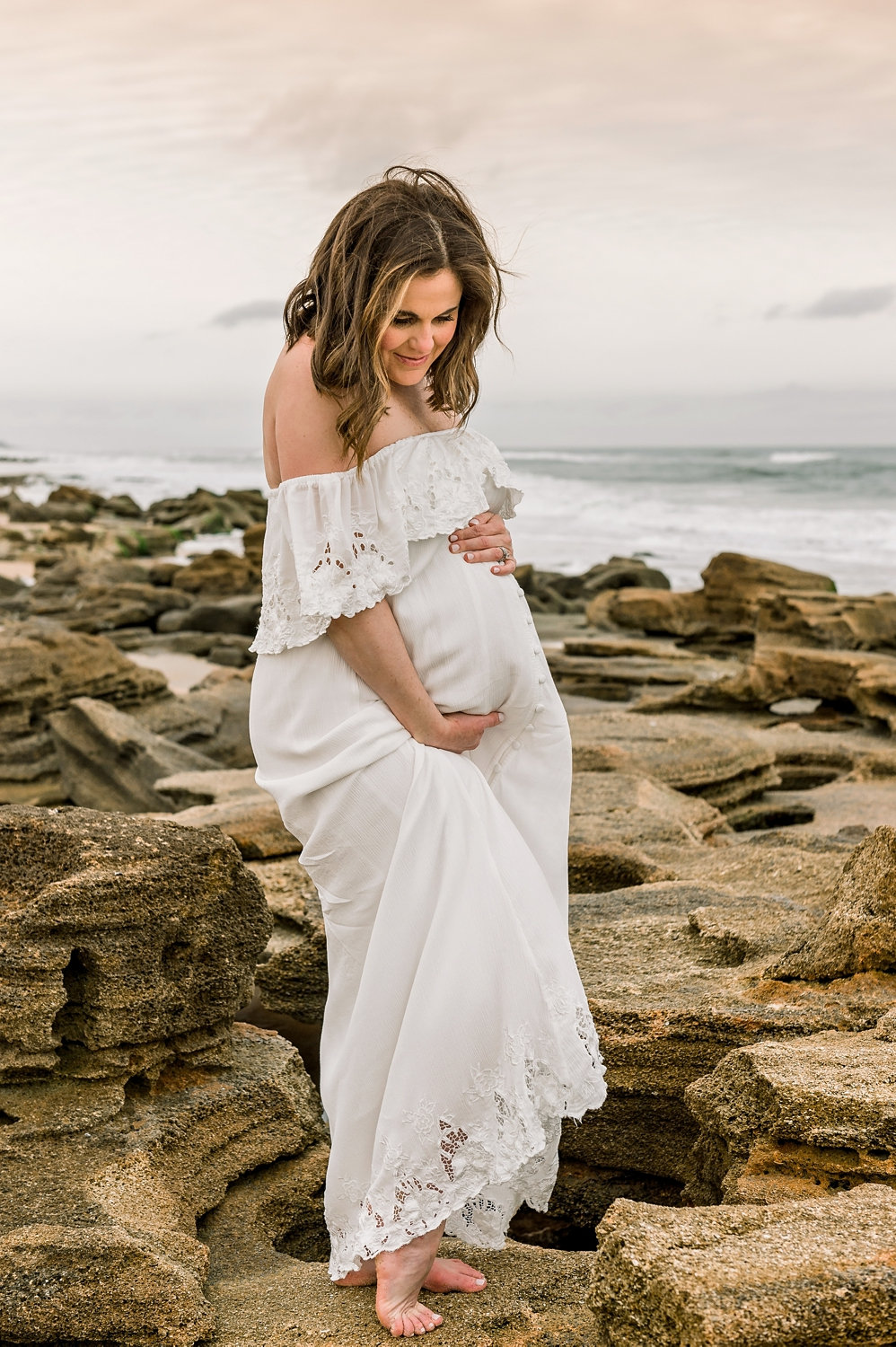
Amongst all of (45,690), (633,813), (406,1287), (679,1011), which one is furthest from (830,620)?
(406,1287)

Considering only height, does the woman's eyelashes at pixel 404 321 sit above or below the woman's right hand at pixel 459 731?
above

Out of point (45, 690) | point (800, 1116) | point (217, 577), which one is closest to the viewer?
point (800, 1116)

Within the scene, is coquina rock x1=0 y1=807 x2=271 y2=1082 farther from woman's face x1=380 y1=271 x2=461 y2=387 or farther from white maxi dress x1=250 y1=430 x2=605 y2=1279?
woman's face x1=380 y1=271 x2=461 y2=387

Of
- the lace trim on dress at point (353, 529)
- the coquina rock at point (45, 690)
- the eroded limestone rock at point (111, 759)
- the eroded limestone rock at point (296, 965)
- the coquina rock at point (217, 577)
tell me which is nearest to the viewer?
the lace trim on dress at point (353, 529)

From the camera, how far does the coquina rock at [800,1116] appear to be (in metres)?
2.43

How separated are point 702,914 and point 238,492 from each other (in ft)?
104

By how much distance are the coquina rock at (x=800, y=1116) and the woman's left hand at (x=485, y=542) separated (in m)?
1.25

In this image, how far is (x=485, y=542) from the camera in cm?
284

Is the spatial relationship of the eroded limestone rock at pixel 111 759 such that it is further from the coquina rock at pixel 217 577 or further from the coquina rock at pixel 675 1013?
the coquina rock at pixel 217 577

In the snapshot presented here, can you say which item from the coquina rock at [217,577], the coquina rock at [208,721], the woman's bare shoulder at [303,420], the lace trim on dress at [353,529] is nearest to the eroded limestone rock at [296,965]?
the lace trim on dress at [353,529]

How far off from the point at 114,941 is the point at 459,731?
100cm

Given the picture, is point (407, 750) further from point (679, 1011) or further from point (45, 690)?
point (45, 690)

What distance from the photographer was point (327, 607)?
2.63 meters

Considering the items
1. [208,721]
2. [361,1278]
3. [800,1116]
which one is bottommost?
[361,1278]
